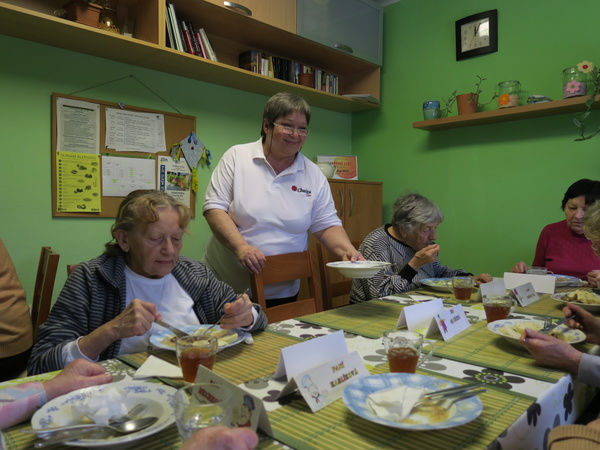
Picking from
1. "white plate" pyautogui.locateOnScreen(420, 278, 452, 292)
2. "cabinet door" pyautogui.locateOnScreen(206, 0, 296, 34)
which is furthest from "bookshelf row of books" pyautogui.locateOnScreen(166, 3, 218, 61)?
"white plate" pyautogui.locateOnScreen(420, 278, 452, 292)

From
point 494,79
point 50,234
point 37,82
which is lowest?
point 50,234

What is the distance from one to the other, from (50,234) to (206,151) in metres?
1.20

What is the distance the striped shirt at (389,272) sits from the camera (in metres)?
2.00

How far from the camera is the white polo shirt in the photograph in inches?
85.8

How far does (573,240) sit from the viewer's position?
2.78 meters

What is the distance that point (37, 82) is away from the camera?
8.22ft

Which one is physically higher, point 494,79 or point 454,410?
point 494,79

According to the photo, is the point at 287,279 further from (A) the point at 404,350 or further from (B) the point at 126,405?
(B) the point at 126,405

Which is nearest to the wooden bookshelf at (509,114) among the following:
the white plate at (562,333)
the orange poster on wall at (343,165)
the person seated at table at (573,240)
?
the person seated at table at (573,240)

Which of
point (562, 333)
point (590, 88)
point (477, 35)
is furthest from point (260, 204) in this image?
point (477, 35)

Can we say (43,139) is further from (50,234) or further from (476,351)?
(476,351)

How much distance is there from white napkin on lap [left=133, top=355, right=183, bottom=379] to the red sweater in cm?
259

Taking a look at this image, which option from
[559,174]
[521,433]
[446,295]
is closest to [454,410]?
[521,433]

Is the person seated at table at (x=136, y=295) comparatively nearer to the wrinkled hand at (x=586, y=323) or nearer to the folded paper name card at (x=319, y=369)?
the folded paper name card at (x=319, y=369)
